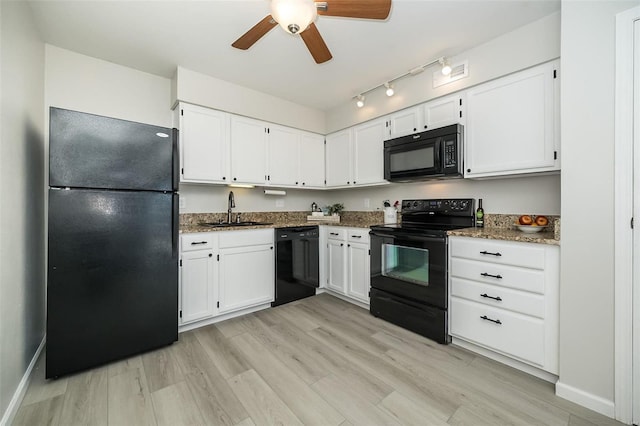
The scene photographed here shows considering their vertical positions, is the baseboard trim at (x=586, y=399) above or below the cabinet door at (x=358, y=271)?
below

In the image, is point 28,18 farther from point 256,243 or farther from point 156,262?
point 256,243

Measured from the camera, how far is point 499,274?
188cm

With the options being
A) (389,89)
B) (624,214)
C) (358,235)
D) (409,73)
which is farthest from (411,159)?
(624,214)

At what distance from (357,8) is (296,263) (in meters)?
2.50

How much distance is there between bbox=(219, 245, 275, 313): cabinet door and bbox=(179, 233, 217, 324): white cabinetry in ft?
0.32

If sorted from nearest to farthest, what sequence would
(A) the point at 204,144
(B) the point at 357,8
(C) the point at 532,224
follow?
(B) the point at 357,8, (C) the point at 532,224, (A) the point at 204,144

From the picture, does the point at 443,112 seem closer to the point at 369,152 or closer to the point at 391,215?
the point at 369,152

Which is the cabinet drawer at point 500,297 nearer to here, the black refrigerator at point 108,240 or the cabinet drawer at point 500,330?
the cabinet drawer at point 500,330

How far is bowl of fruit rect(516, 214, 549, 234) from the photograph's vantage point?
197 centimetres

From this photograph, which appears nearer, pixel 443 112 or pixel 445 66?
pixel 445 66

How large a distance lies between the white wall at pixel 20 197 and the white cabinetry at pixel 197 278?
3.16ft

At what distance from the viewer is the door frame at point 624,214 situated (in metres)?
1.38

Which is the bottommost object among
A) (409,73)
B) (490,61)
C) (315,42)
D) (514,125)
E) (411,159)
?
(411,159)

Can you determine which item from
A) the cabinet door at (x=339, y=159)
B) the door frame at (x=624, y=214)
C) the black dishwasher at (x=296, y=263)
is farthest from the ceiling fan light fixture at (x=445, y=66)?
the black dishwasher at (x=296, y=263)
